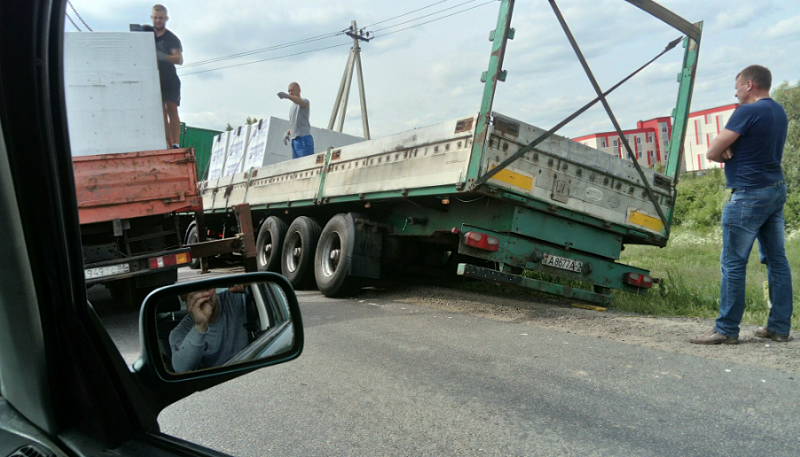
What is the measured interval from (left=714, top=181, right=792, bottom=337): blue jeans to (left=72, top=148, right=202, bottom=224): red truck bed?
5.43m

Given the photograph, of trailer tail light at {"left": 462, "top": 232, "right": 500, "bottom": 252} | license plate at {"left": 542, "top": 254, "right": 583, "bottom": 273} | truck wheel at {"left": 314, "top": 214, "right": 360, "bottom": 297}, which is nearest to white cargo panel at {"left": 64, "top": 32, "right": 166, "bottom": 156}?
truck wheel at {"left": 314, "top": 214, "right": 360, "bottom": 297}

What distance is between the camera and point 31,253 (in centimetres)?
126

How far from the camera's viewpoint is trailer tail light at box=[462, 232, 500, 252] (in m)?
6.36

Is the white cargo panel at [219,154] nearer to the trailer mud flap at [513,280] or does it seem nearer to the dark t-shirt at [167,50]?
the dark t-shirt at [167,50]

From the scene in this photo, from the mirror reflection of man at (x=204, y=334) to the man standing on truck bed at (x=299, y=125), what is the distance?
9.48 m

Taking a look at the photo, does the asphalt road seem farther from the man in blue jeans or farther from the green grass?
the green grass

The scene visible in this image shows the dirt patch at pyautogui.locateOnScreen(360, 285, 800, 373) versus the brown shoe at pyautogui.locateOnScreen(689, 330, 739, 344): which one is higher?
the brown shoe at pyautogui.locateOnScreen(689, 330, 739, 344)

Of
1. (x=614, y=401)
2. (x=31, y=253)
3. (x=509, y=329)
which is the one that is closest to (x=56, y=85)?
(x=31, y=253)

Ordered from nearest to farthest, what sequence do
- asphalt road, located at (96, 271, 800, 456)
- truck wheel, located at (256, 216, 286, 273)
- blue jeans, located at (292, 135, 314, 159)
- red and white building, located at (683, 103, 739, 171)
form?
asphalt road, located at (96, 271, 800, 456), truck wheel, located at (256, 216, 286, 273), blue jeans, located at (292, 135, 314, 159), red and white building, located at (683, 103, 739, 171)

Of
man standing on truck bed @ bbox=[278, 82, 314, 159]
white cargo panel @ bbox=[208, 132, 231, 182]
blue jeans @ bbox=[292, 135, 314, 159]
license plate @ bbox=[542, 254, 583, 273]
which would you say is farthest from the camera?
white cargo panel @ bbox=[208, 132, 231, 182]

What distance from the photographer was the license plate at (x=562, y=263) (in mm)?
6566

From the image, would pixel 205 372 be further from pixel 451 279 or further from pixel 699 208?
pixel 699 208

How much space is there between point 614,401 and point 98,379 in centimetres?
284

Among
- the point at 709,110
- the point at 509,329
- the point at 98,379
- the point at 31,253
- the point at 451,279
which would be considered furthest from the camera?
the point at 709,110
